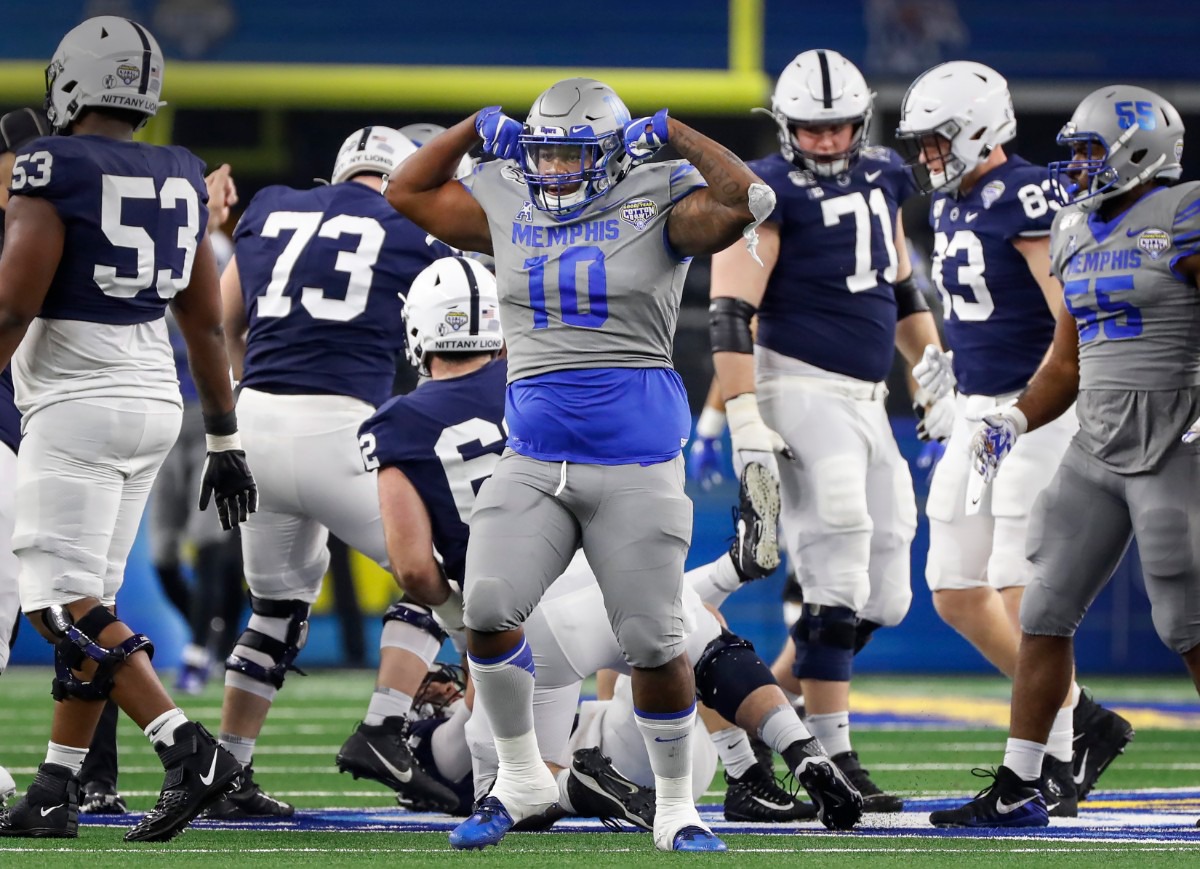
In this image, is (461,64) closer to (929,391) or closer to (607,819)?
(929,391)

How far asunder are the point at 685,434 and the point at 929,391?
188 cm

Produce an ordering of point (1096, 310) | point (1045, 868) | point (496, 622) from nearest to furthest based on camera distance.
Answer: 1. point (1045, 868)
2. point (496, 622)
3. point (1096, 310)

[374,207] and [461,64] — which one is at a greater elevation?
[461,64]

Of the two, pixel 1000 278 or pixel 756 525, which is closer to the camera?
pixel 756 525

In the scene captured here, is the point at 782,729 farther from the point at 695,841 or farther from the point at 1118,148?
the point at 1118,148

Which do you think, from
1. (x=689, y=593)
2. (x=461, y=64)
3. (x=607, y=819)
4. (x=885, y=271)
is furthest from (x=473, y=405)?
(x=461, y=64)

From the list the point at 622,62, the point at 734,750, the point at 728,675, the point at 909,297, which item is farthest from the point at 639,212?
A: the point at 622,62

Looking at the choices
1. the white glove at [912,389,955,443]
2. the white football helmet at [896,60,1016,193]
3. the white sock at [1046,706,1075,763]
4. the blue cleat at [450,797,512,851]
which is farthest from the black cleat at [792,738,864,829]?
the white football helmet at [896,60,1016,193]

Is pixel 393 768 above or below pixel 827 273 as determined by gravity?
below

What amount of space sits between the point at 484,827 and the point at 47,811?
1045mm

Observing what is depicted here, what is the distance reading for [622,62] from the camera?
13172mm

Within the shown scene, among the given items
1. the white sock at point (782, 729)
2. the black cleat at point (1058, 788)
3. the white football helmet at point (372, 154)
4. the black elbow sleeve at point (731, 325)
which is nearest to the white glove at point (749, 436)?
the black elbow sleeve at point (731, 325)

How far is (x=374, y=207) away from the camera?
6047 mm

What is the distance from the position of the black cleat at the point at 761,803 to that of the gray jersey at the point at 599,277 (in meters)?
1.28
